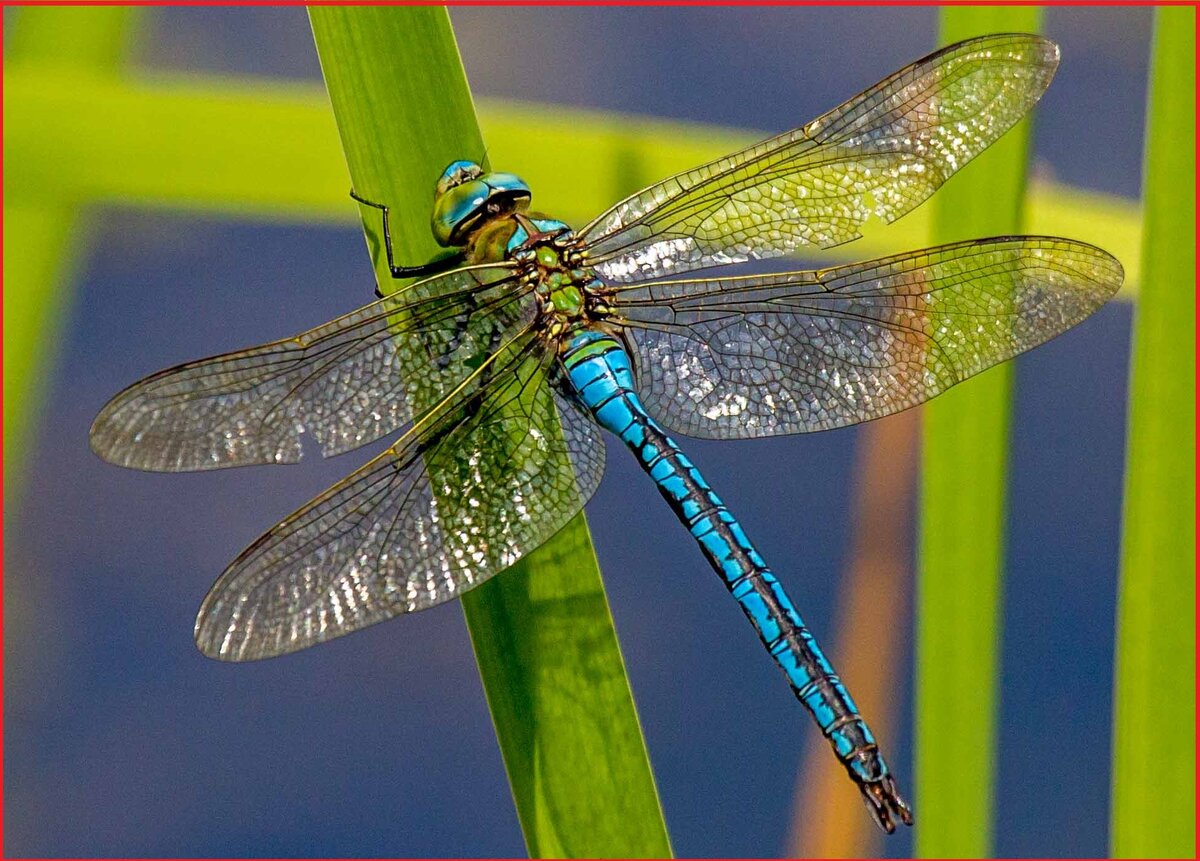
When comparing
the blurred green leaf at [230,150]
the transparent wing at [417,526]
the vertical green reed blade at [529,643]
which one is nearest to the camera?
the vertical green reed blade at [529,643]

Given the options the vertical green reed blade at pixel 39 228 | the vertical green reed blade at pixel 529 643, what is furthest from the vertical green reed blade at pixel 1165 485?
the vertical green reed blade at pixel 39 228

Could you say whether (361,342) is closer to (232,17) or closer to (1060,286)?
(1060,286)

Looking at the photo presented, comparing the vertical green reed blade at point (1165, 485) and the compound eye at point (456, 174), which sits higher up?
the compound eye at point (456, 174)

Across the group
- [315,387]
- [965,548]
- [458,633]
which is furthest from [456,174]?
[458,633]

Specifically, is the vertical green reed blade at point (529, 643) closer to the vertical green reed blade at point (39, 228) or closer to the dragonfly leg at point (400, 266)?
the dragonfly leg at point (400, 266)

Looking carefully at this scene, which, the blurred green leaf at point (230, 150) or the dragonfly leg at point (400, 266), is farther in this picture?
the blurred green leaf at point (230, 150)

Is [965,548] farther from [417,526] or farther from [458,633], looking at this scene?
[458,633]
